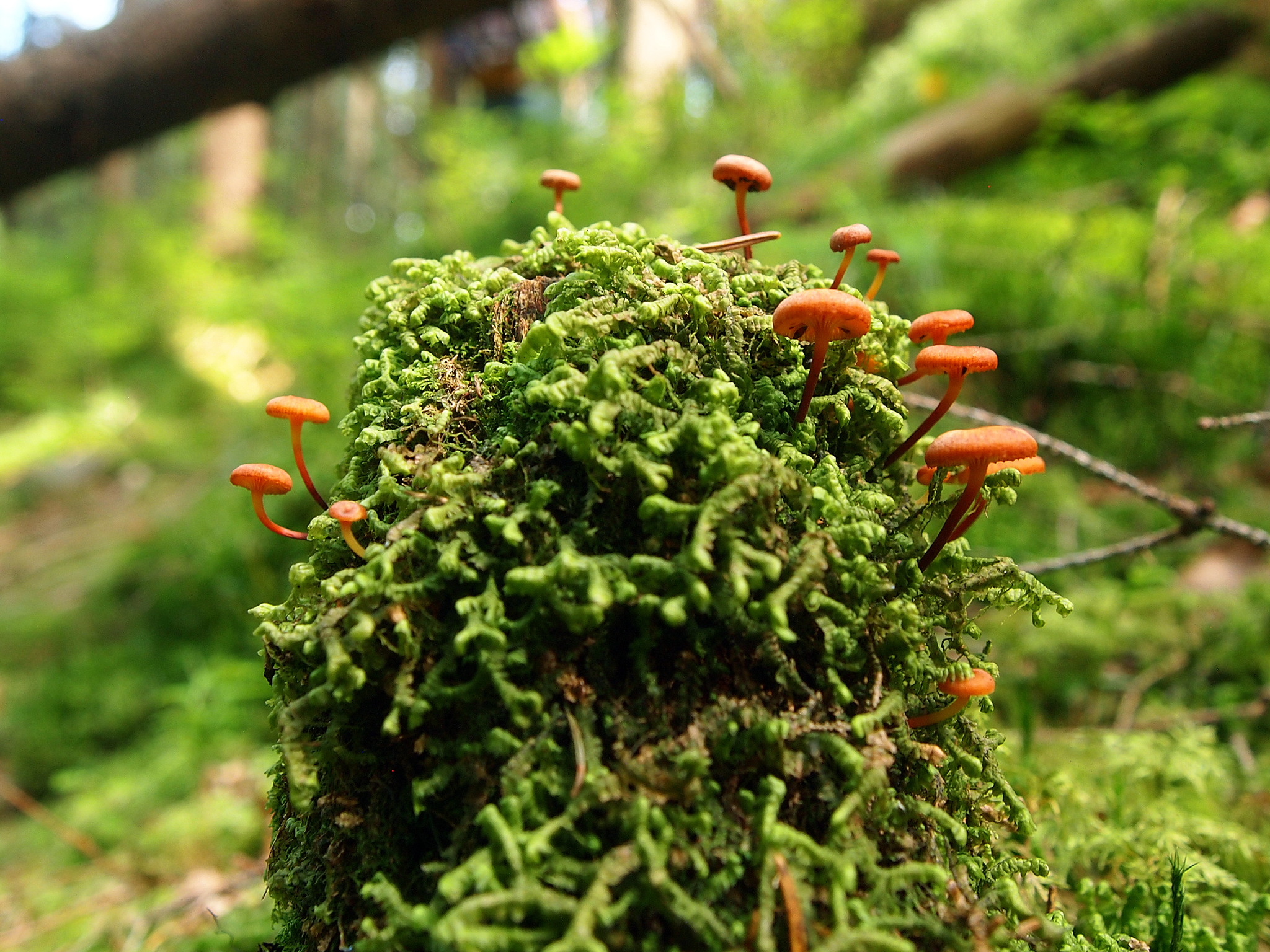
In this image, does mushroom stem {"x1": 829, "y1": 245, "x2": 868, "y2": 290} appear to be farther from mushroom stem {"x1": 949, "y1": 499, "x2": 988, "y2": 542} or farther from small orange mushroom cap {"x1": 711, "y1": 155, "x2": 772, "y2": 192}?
mushroom stem {"x1": 949, "y1": 499, "x2": 988, "y2": 542}

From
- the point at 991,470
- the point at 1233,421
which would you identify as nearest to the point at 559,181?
the point at 991,470

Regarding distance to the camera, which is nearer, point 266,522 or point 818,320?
point 818,320

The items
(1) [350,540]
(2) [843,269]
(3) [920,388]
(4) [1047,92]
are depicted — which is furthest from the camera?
(4) [1047,92]

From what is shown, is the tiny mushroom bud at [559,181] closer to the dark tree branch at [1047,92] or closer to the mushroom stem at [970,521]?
the mushroom stem at [970,521]

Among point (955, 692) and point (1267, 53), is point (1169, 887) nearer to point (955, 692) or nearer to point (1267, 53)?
point (955, 692)

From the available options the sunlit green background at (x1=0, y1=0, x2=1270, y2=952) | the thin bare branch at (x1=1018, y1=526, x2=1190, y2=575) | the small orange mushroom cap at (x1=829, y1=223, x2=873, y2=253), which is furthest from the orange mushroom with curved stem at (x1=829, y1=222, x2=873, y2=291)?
the sunlit green background at (x1=0, y1=0, x2=1270, y2=952)

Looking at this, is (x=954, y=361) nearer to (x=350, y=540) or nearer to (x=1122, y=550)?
(x=350, y=540)

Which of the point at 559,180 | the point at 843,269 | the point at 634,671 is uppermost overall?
the point at 559,180

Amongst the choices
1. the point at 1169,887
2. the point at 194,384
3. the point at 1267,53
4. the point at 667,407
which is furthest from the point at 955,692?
the point at 194,384
